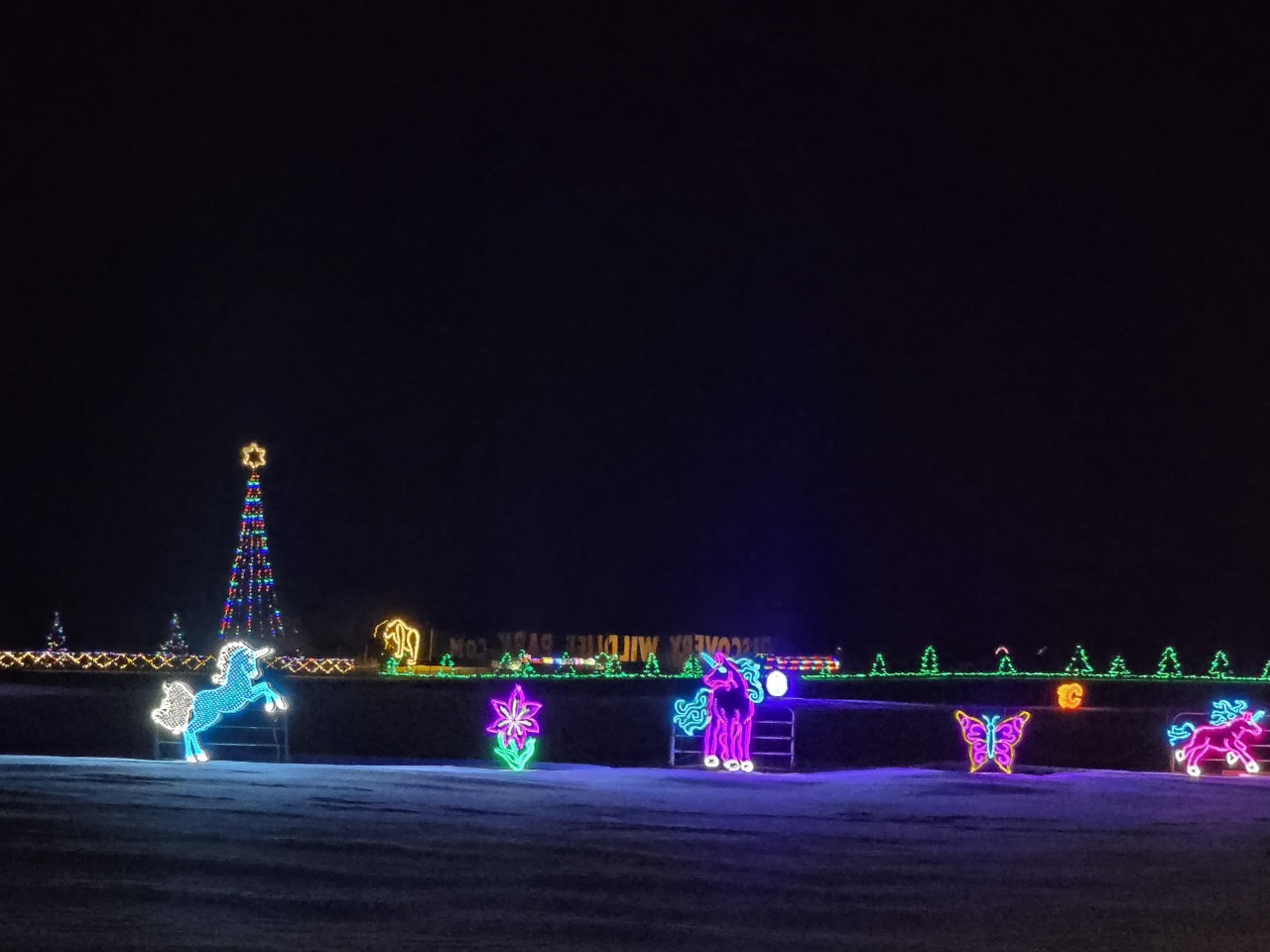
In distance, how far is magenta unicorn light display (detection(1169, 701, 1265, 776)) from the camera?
1606cm

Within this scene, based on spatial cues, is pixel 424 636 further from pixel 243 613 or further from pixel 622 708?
pixel 622 708

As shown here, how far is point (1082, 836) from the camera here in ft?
34.3

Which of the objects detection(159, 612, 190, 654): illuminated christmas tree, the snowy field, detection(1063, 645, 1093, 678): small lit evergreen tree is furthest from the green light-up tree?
the snowy field

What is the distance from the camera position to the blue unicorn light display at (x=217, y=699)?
15820 mm

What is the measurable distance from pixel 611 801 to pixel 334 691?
44.7ft

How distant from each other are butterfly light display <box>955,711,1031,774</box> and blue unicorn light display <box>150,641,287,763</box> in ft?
25.9

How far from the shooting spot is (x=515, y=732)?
50.0 ft

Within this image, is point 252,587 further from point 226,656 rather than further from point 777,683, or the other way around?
point 777,683

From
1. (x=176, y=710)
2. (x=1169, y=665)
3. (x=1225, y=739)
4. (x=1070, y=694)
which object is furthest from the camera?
(x=1169, y=665)

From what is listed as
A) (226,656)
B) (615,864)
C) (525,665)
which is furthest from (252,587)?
(615,864)

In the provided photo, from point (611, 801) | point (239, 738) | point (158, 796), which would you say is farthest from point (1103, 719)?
point (158, 796)

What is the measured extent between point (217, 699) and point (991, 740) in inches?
349

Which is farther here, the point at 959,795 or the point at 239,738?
the point at 239,738

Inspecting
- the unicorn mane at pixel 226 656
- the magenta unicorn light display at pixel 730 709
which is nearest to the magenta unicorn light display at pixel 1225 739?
the magenta unicorn light display at pixel 730 709
